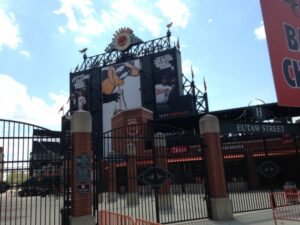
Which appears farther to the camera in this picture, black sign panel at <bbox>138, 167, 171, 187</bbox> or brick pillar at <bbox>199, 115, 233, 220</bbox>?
brick pillar at <bbox>199, 115, 233, 220</bbox>

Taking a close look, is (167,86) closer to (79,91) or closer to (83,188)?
(79,91)

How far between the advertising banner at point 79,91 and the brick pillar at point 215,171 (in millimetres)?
49560

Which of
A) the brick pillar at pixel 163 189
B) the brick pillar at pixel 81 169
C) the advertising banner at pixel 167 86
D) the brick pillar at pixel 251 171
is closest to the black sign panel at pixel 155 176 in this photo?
the brick pillar at pixel 81 169

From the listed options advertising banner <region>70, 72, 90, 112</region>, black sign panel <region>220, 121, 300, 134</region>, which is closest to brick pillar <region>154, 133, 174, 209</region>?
black sign panel <region>220, 121, 300, 134</region>

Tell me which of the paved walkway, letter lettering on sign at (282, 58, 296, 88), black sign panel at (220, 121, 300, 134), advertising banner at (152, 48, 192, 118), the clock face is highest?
the clock face

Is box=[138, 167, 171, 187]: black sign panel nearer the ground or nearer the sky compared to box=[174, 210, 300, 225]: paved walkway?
nearer the sky

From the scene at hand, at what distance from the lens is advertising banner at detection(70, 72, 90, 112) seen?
64.9 metres

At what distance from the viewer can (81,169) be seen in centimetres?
1247

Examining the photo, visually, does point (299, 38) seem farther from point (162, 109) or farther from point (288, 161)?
point (162, 109)

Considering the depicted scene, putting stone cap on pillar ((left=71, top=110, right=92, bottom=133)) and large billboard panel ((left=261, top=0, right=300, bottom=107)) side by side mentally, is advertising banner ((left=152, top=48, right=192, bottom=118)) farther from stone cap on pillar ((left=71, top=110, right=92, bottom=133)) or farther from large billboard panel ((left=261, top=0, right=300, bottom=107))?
stone cap on pillar ((left=71, top=110, right=92, bottom=133))

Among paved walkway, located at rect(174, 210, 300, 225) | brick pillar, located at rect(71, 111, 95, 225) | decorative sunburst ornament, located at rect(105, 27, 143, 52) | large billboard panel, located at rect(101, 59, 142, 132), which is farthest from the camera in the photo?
decorative sunburst ornament, located at rect(105, 27, 143, 52)

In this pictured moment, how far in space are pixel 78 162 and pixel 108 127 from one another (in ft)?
165

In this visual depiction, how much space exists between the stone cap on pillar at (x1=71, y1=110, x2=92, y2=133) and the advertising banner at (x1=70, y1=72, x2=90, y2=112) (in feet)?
168

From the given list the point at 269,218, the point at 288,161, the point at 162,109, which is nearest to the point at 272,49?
the point at 269,218
